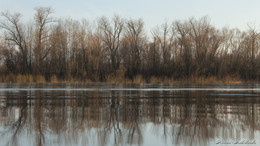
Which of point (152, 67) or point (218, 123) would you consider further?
point (152, 67)

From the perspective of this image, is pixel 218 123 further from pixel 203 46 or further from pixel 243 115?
pixel 203 46

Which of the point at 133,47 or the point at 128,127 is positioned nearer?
the point at 128,127

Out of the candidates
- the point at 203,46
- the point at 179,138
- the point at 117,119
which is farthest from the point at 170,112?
the point at 203,46

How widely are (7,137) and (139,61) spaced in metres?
34.0

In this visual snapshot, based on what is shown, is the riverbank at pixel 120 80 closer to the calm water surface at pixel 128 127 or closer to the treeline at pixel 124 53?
the treeline at pixel 124 53

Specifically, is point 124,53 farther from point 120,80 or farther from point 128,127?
point 128,127

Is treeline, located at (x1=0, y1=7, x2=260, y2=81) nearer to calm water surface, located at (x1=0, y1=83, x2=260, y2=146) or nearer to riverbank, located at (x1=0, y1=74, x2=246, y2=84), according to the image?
riverbank, located at (x1=0, y1=74, x2=246, y2=84)

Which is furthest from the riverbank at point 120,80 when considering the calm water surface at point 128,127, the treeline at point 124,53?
the calm water surface at point 128,127

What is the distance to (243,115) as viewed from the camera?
9.33m

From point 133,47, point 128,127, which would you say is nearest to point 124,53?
point 133,47

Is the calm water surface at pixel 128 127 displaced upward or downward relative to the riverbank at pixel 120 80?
downward

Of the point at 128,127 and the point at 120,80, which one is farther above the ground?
the point at 120,80

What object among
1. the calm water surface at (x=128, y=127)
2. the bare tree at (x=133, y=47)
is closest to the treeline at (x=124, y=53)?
the bare tree at (x=133, y=47)

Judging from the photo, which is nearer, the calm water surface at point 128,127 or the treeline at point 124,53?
the calm water surface at point 128,127
